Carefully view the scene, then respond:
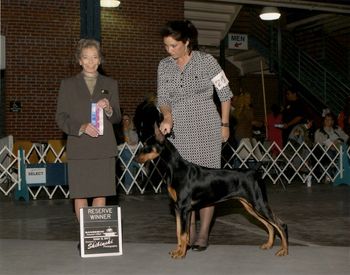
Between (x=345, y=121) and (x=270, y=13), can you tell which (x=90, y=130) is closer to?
(x=345, y=121)

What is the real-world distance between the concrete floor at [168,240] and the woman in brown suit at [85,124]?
0.45 meters

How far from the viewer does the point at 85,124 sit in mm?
3449

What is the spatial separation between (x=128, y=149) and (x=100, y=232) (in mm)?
4980

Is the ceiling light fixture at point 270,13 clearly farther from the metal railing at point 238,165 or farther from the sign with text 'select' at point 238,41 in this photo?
the metal railing at point 238,165

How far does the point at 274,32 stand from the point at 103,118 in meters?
11.3

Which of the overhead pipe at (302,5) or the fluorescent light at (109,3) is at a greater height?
the overhead pipe at (302,5)

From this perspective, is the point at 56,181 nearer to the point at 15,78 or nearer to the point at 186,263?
the point at 15,78

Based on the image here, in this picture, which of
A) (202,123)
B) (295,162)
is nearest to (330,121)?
(295,162)

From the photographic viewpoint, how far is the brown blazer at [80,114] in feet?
11.4

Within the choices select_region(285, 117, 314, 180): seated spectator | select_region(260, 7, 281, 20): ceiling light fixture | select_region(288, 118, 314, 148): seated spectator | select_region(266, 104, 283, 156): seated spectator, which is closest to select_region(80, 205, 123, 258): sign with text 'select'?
select_region(285, 117, 314, 180): seated spectator

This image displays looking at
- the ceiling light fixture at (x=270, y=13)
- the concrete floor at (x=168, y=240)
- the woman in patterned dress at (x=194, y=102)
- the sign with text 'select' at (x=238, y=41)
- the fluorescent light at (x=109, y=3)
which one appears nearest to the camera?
the concrete floor at (x=168, y=240)

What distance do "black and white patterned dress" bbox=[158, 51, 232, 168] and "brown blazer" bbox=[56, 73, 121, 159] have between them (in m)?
0.38

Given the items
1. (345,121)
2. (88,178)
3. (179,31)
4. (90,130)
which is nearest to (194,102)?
Result: (179,31)

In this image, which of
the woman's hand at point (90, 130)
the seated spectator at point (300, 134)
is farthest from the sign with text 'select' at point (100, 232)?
the seated spectator at point (300, 134)
